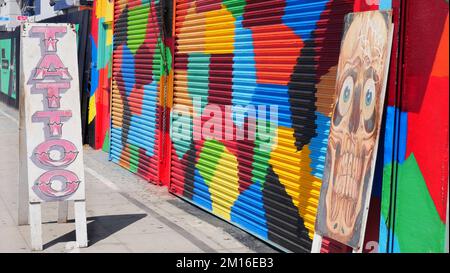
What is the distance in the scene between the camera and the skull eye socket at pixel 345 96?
4805mm

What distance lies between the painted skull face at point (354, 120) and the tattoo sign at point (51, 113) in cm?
293

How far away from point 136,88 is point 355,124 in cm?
700

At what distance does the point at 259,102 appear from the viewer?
23.1 ft

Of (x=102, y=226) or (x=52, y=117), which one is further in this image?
(x=102, y=226)

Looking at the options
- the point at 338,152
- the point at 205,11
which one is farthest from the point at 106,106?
the point at 338,152

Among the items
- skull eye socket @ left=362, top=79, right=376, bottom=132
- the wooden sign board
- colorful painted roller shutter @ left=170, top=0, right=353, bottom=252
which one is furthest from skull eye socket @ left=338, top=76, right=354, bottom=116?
the wooden sign board

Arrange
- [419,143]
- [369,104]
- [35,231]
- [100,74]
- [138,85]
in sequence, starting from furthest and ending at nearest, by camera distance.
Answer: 1. [100,74]
2. [138,85]
3. [35,231]
4. [369,104]
5. [419,143]

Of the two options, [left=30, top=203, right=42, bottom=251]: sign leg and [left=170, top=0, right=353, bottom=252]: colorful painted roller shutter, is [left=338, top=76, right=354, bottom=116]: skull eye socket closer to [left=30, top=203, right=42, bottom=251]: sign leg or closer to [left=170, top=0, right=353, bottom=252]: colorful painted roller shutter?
[left=170, top=0, right=353, bottom=252]: colorful painted roller shutter

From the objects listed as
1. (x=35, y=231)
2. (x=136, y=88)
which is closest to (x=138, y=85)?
(x=136, y=88)

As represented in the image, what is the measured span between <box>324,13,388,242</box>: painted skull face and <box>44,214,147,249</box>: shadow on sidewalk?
2.96 metres

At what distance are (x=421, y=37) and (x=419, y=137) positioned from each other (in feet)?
2.20

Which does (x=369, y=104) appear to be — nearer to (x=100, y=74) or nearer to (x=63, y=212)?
(x=63, y=212)

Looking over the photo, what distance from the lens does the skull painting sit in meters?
4.50

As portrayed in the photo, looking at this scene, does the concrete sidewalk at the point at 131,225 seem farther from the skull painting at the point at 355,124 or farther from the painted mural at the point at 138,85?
the skull painting at the point at 355,124
